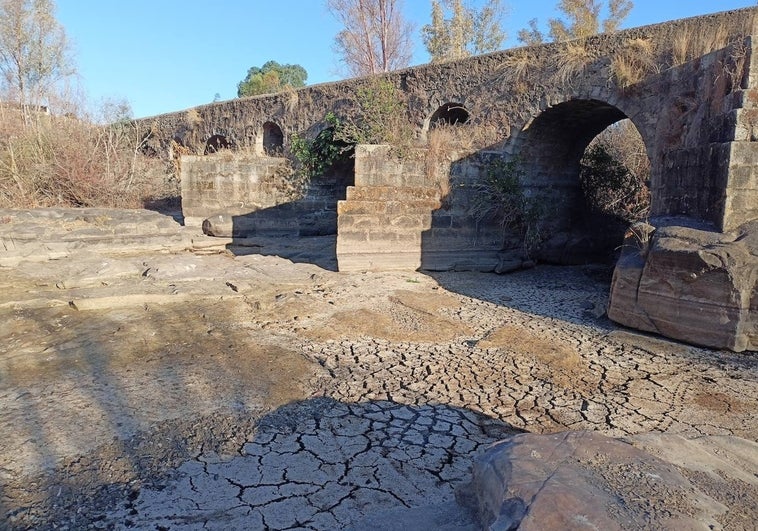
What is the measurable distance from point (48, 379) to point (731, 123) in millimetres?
5942

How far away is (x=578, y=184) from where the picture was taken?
9.88 meters

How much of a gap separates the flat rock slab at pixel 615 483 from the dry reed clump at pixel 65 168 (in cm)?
1266

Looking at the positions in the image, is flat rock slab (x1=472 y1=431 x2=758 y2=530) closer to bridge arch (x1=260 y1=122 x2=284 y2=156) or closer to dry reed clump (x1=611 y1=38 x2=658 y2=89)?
dry reed clump (x1=611 y1=38 x2=658 y2=89)

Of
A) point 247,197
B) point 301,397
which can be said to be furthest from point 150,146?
point 301,397

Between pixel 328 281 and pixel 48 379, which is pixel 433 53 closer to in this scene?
pixel 328 281

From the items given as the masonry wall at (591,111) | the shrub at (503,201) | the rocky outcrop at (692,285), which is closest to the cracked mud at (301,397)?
the rocky outcrop at (692,285)

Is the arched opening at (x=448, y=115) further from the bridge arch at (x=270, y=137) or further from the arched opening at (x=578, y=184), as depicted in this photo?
the bridge arch at (x=270, y=137)

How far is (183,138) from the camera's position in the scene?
17.9 meters

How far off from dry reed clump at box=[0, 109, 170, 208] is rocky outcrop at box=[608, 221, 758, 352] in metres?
11.9

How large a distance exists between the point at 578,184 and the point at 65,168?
37.4ft

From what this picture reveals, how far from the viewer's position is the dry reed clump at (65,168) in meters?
11.5

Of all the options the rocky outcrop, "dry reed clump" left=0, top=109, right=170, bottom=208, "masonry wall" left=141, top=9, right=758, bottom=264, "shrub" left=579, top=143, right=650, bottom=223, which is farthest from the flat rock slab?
"dry reed clump" left=0, top=109, right=170, bottom=208

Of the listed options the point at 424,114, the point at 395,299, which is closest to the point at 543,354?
the point at 395,299

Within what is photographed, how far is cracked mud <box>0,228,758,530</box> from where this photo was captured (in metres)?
2.28
